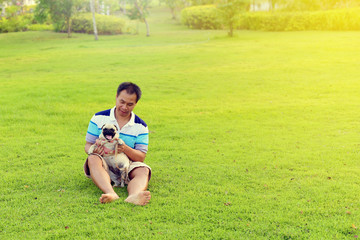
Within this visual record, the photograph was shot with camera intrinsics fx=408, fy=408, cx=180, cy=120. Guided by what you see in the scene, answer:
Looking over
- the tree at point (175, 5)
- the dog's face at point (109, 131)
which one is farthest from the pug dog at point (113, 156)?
the tree at point (175, 5)

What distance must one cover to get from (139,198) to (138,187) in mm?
228

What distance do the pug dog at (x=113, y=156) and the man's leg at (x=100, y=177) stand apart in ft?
0.34

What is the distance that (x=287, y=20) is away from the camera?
34.4 meters

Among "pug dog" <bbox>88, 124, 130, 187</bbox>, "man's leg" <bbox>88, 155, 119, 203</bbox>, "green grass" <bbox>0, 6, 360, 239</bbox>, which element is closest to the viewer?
"green grass" <bbox>0, 6, 360, 239</bbox>

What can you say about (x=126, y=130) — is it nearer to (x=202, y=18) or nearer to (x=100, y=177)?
(x=100, y=177)

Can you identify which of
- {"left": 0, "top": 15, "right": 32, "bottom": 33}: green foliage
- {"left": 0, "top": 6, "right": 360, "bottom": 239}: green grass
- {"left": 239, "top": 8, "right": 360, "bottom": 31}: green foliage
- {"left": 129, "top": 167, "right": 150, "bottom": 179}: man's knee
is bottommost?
{"left": 0, "top": 6, "right": 360, "bottom": 239}: green grass

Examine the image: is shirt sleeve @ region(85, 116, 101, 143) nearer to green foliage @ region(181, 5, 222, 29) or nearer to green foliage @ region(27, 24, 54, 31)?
green foliage @ region(27, 24, 54, 31)

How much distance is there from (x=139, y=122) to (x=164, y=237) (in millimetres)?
1598

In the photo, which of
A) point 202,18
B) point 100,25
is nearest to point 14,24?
point 100,25

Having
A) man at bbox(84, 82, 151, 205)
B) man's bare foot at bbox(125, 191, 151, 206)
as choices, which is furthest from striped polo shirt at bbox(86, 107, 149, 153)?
man's bare foot at bbox(125, 191, 151, 206)

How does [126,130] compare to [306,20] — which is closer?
[126,130]

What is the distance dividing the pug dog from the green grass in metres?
0.28

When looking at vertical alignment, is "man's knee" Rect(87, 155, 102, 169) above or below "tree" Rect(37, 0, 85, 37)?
below

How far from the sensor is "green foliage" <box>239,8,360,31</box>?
30.7m
